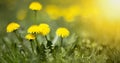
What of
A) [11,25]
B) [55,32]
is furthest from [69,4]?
[11,25]

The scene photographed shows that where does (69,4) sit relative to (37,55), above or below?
above

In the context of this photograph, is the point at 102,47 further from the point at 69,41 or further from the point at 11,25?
the point at 11,25

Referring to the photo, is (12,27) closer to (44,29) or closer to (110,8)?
(44,29)

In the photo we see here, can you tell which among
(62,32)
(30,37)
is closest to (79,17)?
(62,32)

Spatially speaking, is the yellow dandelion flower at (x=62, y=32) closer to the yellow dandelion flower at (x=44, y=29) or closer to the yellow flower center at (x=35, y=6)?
the yellow dandelion flower at (x=44, y=29)

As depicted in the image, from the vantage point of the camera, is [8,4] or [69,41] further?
[8,4]
